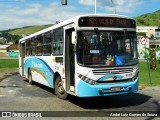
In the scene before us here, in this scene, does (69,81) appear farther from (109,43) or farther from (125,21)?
(125,21)

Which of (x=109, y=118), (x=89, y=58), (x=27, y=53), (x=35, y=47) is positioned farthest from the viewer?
(x=27, y=53)

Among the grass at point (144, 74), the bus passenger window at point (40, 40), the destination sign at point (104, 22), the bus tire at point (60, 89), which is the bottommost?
the grass at point (144, 74)

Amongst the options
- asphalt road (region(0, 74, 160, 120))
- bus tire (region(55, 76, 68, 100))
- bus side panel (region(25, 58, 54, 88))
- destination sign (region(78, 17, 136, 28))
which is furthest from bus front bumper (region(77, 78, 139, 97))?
bus side panel (region(25, 58, 54, 88))

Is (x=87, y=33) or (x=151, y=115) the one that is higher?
(x=87, y=33)

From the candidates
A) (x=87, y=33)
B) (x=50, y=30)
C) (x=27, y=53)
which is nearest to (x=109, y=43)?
(x=87, y=33)

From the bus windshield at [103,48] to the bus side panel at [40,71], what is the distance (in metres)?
3.44

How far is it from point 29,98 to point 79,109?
10.4ft

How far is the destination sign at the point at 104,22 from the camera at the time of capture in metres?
11.0

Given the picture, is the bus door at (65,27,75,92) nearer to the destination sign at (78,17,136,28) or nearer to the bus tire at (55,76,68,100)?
the destination sign at (78,17,136,28)

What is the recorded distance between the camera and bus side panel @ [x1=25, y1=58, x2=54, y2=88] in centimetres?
1438

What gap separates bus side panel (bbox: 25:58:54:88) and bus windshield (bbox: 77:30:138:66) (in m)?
3.44

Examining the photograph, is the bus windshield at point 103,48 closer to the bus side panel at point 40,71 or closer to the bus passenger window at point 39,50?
the bus side panel at point 40,71

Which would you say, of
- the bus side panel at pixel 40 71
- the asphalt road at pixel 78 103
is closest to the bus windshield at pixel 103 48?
the asphalt road at pixel 78 103

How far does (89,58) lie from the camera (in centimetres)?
1073
